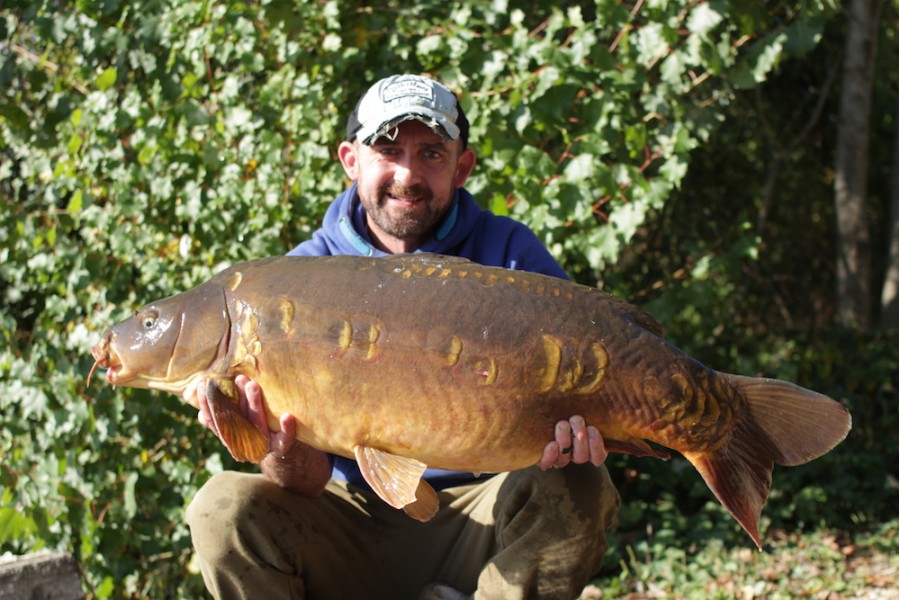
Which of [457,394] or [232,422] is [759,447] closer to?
[457,394]

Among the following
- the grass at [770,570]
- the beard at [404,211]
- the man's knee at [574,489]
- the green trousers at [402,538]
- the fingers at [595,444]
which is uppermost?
the beard at [404,211]

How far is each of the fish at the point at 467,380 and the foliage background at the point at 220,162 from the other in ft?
4.16

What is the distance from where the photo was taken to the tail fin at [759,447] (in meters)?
2.10

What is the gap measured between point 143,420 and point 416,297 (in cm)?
174

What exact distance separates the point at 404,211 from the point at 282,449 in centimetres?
72

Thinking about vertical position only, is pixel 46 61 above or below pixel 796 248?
above

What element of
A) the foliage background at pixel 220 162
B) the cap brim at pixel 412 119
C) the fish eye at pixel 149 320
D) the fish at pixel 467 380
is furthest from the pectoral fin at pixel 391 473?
the foliage background at pixel 220 162

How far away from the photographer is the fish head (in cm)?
216

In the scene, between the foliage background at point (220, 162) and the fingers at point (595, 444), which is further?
the foliage background at point (220, 162)

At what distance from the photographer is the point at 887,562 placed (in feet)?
11.8

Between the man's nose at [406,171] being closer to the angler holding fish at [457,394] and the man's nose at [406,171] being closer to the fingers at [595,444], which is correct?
the angler holding fish at [457,394]

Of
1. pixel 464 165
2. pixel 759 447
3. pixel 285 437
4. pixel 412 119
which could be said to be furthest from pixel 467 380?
pixel 464 165

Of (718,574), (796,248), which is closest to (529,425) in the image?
(718,574)

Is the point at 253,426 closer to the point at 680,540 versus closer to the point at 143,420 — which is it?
the point at 143,420
